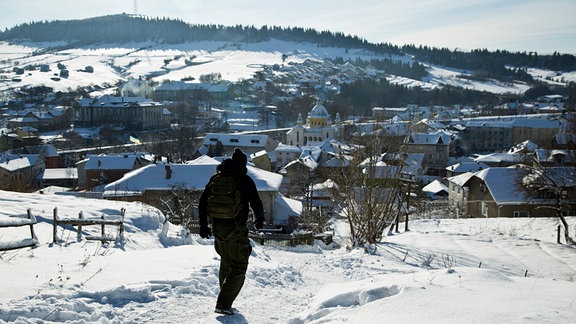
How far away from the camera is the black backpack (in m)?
4.77

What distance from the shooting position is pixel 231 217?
15.7 feet

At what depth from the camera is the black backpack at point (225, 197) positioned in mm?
4773

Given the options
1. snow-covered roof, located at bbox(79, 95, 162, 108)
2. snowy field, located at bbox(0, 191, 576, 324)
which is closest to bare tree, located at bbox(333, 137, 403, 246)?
snowy field, located at bbox(0, 191, 576, 324)

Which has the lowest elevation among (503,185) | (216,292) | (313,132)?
(313,132)

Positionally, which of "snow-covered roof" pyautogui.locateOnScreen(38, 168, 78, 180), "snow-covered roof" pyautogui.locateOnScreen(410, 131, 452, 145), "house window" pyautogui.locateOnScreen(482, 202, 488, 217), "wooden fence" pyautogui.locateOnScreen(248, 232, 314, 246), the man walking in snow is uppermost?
the man walking in snow

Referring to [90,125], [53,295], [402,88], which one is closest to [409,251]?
[53,295]

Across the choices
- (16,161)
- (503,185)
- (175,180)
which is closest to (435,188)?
(503,185)

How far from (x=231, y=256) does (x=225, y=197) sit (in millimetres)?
587

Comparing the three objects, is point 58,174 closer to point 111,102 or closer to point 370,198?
point 370,198

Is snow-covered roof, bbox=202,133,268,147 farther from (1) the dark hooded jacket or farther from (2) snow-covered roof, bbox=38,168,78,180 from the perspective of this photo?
(1) the dark hooded jacket

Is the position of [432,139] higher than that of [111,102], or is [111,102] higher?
[111,102]

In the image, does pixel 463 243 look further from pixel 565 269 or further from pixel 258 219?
pixel 258 219

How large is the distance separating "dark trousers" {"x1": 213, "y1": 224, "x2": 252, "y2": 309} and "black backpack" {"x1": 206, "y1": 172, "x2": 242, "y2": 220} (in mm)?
135

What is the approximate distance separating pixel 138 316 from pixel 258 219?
4.56ft
